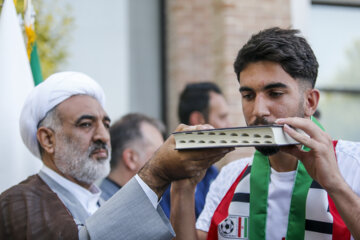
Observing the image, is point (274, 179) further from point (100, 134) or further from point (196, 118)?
point (196, 118)

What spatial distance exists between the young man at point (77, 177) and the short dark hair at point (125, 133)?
87 centimetres

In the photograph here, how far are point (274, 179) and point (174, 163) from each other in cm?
61

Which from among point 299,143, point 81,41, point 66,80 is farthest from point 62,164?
point 81,41

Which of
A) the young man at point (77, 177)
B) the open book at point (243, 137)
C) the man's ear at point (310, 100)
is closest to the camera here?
the open book at point (243, 137)

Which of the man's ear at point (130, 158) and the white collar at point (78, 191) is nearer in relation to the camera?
the white collar at point (78, 191)

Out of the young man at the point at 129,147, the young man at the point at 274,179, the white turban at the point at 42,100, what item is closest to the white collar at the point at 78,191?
the white turban at the point at 42,100

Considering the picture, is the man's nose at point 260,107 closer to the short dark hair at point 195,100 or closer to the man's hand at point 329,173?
the man's hand at point 329,173

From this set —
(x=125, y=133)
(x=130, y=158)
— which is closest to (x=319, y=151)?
(x=130, y=158)

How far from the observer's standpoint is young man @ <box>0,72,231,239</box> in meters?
2.03

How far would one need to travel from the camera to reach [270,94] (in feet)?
7.42

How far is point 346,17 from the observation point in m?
6.14

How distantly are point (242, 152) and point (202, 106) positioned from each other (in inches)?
34.6

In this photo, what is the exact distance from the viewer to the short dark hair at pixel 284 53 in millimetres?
2283

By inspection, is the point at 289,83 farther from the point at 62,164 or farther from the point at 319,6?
the point at 319,6
